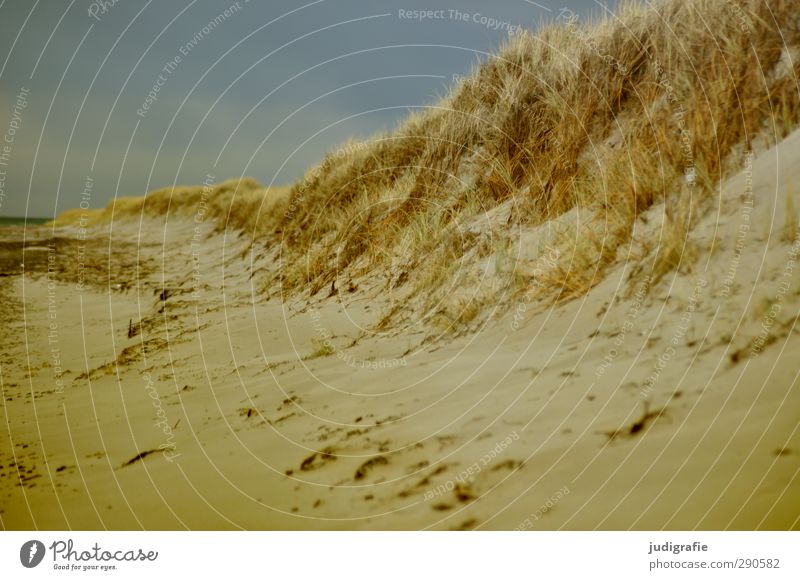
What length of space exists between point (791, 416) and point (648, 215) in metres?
1.15

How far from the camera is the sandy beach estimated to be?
204 centimetres

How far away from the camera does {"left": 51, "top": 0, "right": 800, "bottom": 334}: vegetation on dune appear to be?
2838mm

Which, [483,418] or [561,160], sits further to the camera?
[561,160]

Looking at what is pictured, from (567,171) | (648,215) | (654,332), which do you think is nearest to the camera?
(654,332)

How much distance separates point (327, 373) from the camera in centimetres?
290

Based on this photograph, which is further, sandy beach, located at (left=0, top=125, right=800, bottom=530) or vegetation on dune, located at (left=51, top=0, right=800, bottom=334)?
vegetation on dune, located at (left=51, top=0, right=800, bottom=334)

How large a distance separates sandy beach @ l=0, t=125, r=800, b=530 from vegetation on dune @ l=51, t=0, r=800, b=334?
152 millimetres

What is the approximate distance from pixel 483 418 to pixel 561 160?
2134 millimetres

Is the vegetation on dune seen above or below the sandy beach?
above

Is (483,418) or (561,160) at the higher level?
(561,160)

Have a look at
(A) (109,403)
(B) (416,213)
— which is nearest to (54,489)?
(A) (109,403)

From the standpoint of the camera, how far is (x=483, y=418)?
2.27 m

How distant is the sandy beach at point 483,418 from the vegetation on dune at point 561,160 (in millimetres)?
152
